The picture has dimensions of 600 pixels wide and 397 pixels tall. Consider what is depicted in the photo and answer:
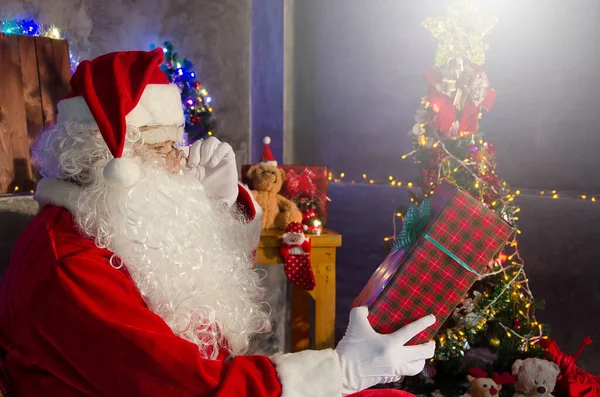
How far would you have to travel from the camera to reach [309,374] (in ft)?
3.97

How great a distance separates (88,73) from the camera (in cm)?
132

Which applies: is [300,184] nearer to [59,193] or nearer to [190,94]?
[59,193]

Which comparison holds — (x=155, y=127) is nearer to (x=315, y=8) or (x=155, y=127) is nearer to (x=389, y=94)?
(x=389, y=94)

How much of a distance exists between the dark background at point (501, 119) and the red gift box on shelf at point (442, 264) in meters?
1.96

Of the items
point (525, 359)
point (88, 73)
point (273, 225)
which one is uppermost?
point (88, 73)

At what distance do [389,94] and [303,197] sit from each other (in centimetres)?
139

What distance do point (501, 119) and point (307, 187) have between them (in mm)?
1403

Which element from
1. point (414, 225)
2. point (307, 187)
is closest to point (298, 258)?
point (307, 187)

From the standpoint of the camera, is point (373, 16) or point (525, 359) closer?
point (525, 359)

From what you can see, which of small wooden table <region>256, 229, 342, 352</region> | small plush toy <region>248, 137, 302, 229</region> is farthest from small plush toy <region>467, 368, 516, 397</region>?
small plush toy <region>248, 137, 302, 229</region>

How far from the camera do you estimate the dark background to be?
2.84 m

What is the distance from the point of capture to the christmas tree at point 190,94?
405cm

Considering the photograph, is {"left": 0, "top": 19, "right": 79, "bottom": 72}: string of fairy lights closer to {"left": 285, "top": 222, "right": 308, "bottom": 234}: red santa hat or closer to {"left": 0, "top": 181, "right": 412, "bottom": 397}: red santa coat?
{"left": 285, "top": 222, "right": 308, "bottom": 234}: red santa hat

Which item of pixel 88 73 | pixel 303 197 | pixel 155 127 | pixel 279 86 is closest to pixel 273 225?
pixel 303 197
